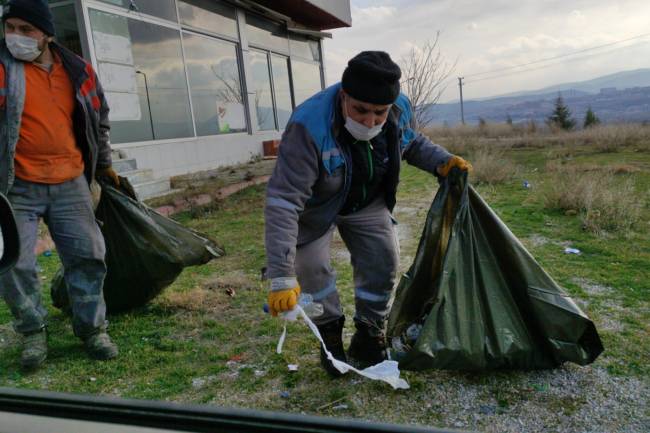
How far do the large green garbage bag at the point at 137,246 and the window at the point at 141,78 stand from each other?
5.00 metres

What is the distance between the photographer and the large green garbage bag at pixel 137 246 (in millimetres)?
3061

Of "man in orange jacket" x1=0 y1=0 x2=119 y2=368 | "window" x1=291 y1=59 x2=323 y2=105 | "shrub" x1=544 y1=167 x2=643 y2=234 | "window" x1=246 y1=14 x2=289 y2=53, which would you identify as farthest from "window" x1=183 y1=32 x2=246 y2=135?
"man in orange jacket" x1=0 y1=0 x2=119 y2=368

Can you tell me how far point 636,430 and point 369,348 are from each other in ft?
3.76

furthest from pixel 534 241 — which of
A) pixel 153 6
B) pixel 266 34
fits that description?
pixel 266 34

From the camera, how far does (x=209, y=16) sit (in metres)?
10.6

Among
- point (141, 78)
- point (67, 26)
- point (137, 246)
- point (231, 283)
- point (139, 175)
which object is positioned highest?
point (67, 26)

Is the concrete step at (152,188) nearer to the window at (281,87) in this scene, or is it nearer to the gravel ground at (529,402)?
the gravel ground at (529,402)

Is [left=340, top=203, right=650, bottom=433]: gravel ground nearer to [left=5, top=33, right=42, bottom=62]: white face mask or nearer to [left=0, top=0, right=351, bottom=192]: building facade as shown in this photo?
[left=5, top=33, right=42, bottom=62]: white face mask

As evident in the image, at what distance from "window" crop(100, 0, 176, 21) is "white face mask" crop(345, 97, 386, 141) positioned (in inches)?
273

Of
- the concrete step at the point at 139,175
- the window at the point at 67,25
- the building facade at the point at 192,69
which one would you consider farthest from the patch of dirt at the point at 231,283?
the window at the point at 67,25

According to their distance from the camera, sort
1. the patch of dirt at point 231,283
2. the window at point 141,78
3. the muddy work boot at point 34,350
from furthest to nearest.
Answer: the window at point 141,78, the patch of dirt at point 231,283, the muddy work boot at point 34,350

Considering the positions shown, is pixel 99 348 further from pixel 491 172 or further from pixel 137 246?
pixel 491 172

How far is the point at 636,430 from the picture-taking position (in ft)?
6.24

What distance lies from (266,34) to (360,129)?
470 inches
